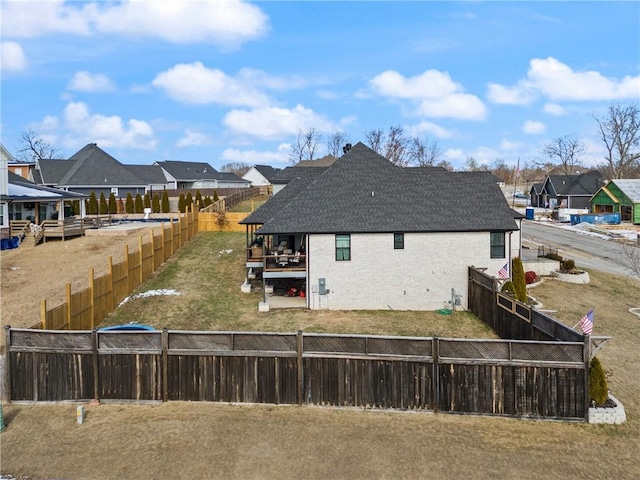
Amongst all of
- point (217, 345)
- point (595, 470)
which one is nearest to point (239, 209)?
point (217, 345)

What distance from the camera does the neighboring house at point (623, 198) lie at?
Result: 5884 centimetres

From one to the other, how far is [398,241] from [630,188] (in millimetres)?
51465

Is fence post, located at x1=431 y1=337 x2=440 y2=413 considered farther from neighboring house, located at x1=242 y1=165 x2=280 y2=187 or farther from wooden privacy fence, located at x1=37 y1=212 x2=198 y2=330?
neighboring house, located at x1=242 y1=165 x2=280 y2=187

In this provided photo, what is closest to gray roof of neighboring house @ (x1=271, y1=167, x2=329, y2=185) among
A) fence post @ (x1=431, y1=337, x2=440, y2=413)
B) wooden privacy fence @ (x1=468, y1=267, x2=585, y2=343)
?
wooden privacy fence @ (x1=468, y1=267, x2=585, y2=343)

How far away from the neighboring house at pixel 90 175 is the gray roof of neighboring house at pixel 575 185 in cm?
5979

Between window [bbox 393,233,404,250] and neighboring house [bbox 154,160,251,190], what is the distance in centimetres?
6240

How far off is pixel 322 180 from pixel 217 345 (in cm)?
1471

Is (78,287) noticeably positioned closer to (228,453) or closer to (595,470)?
(228,453)

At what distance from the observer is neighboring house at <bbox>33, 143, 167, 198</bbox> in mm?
54688

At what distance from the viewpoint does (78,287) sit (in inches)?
931

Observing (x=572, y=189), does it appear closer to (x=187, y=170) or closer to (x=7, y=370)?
(x=187, y=170)

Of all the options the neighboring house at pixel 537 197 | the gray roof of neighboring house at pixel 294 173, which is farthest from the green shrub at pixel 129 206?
the neighboring house at pixel 537 197

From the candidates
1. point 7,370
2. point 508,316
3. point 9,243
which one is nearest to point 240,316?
point 7,370

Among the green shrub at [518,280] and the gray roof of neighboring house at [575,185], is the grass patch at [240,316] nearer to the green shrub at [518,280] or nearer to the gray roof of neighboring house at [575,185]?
the green shrub at [518,280]
